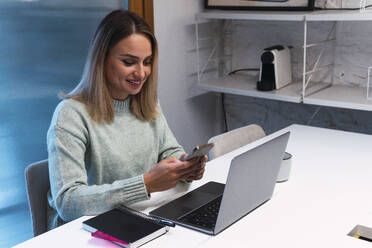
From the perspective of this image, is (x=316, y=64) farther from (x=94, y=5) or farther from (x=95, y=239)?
(x=95, y=239)

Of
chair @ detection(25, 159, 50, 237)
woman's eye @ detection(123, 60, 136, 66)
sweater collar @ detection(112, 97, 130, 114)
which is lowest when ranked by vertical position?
chair @ detection(25, 159, 50, 237)

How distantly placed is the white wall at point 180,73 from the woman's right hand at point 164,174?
1.48 metres

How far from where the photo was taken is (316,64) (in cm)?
258

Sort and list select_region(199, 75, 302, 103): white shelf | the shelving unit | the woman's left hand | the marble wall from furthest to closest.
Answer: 1. the marble wall
2. select_region(199, 75, 302, 103): white shelf
3. the shelving unit
4. the woman's left hand

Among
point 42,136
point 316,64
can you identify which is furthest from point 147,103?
point 316,64

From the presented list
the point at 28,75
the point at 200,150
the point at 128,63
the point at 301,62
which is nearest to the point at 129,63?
the point at 128,63

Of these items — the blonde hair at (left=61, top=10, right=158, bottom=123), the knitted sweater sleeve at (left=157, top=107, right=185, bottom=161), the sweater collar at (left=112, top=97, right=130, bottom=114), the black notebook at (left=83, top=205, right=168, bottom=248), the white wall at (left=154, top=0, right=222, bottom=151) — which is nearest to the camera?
the black notebook at (left=83, top=205, right=168, bottom=248)

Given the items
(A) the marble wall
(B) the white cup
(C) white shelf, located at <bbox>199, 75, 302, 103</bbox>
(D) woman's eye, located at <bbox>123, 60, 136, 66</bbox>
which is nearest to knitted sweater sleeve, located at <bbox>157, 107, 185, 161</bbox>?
(D) woman's eye, located at <bbox>123, 60, 136, 66</bbox>

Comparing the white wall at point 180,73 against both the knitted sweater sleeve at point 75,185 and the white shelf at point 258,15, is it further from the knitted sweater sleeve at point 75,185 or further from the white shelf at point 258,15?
the knitted sweater sleeve at point 75,185

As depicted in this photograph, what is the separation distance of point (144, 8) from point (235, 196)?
166 cm

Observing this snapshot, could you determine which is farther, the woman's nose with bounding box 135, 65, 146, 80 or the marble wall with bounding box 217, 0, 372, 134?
the marble wall with bounding box 217, 0, 372, 134

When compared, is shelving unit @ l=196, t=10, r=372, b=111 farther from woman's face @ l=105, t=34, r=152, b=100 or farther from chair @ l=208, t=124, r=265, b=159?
woman's face @ l=105, t=34, r=152, b=100

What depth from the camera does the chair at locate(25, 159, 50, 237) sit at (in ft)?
4.81

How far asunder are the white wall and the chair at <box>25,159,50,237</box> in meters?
1.34
